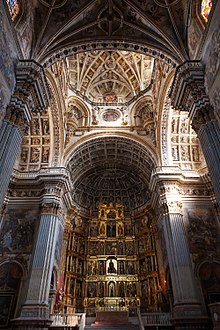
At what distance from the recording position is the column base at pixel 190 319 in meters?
12.4

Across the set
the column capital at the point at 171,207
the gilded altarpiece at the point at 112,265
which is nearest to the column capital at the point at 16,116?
the column capital at the point at 171,207

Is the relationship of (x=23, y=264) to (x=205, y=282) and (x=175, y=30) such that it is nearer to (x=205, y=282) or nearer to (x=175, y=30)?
(x=205, y=282)

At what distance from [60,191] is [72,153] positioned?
3.60 metres

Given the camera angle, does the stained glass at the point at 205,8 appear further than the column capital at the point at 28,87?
Yes

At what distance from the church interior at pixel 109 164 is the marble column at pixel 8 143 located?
0.04 metres

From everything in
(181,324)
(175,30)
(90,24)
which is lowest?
(181,324)

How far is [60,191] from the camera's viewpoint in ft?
58.3

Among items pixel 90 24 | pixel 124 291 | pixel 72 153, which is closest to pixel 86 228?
pixel 124 291

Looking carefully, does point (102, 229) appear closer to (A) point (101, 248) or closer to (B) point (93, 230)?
(B) point (93, 230)

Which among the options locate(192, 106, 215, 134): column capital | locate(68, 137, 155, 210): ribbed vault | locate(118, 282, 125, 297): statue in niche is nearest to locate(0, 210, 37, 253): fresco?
locate(68, 137, 155, 210): ribbed vault

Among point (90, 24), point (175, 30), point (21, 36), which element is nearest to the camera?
point (21, 36)

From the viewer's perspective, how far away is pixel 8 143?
9.22 metres

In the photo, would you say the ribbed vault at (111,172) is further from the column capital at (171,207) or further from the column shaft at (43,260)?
the column shaft at (43,260)

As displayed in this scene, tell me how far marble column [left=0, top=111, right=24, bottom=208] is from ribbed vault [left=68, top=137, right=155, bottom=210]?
1051 cm
